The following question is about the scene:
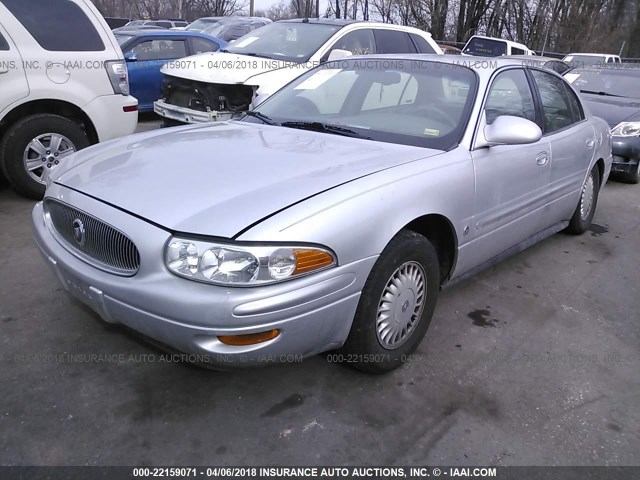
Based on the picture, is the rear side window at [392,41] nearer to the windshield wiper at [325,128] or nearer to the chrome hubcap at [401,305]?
the windshield wiper at [325,128]

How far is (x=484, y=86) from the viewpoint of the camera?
328 cm

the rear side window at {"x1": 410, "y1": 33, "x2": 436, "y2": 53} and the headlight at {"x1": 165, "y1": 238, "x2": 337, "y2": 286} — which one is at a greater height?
the rear side window at {"x1": 410, "y1": 33, "x2": 436, "y2": 53}

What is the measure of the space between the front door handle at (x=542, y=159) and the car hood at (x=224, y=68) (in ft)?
12.3

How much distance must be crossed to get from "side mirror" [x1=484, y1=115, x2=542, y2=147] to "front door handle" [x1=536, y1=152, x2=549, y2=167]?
0.61m

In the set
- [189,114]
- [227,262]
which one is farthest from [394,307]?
[189,114]

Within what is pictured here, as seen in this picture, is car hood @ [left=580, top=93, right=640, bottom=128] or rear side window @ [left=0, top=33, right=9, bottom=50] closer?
rear side window @ [left=0, top=33, right=9, bottom=50]

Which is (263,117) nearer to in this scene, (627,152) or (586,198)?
(586,198)

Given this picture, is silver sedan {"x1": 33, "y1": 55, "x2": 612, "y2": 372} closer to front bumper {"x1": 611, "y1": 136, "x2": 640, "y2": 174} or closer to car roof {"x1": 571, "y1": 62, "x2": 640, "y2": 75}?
front bumper {"x1": 611, "y1": 136, "x2": 640, "y2": 174}

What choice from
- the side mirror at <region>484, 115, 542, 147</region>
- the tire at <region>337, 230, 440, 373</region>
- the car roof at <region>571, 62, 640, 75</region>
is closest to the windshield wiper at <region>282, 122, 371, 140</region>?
the side mirror at <region>484, 115, 542, 147</region>

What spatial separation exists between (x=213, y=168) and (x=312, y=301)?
861 millimetres

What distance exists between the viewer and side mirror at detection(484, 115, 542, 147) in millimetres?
2965

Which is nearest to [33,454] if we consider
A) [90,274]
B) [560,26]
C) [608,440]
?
[90,274]

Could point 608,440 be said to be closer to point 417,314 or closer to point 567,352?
point 567,352

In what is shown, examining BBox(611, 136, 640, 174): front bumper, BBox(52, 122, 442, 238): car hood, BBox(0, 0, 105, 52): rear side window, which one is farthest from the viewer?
BBox(611, 136, 640, 174): front bumper
